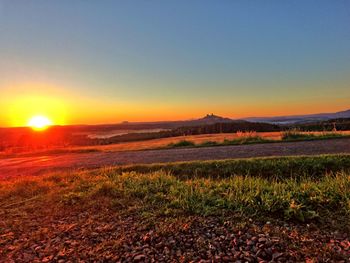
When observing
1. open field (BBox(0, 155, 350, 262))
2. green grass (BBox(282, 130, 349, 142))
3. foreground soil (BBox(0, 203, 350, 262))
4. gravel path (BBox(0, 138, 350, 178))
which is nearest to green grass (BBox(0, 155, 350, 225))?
open field (BBox(0, 155, 350, 262))

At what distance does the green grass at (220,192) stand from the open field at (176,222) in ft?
0.07

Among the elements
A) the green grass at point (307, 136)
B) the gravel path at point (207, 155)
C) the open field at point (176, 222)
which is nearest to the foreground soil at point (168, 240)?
the open field at point (176, 222)

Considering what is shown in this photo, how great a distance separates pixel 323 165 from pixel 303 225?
5.43 metres

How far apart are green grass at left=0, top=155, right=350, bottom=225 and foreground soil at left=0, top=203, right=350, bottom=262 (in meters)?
0.44

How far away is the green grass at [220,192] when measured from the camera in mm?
4871

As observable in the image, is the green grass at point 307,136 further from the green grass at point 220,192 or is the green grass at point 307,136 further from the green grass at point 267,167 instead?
the green grass at point 220,192

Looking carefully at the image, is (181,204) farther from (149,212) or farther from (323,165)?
(323,165)

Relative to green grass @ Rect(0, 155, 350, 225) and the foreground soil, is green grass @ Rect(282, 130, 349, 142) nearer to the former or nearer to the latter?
green grass @ Rect(0, 155, 350, 225)

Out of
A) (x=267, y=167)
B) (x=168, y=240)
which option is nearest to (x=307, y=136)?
(x=267, y=167)

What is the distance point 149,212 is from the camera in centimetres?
511

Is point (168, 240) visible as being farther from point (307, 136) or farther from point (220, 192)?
point (307, 136)

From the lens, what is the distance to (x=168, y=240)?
158 inches

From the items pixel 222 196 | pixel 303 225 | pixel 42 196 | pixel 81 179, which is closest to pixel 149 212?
pixel 222 196

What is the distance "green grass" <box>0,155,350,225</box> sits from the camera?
4.87 metres
